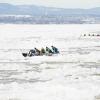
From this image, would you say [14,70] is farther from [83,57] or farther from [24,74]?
[83,57]

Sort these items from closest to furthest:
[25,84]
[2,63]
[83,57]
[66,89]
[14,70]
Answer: [66,89]
[25,84]
[14,70]
[2,63]
[83,57]

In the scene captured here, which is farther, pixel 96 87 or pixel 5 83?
pixel 5 83

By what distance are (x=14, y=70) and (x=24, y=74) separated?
2027 millimetres

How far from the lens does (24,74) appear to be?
2247cm

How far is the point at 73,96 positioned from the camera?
16156mm

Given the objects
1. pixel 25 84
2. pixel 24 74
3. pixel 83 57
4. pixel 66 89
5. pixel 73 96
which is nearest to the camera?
pixel 73 96

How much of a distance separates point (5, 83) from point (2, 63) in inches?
338

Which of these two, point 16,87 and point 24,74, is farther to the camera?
point 24,74

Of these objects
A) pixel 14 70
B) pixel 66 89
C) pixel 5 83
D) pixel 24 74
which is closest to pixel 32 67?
pixel 14 70

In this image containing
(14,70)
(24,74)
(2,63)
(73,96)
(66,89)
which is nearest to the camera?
(73,96)

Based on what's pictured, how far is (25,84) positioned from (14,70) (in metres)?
5.45

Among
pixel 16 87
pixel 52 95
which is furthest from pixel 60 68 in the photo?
pixel 52 95

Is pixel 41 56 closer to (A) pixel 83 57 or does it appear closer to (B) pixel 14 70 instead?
(A) pixel 83 57

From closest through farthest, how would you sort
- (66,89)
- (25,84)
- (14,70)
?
(66,89), (25,84), (14,70)
